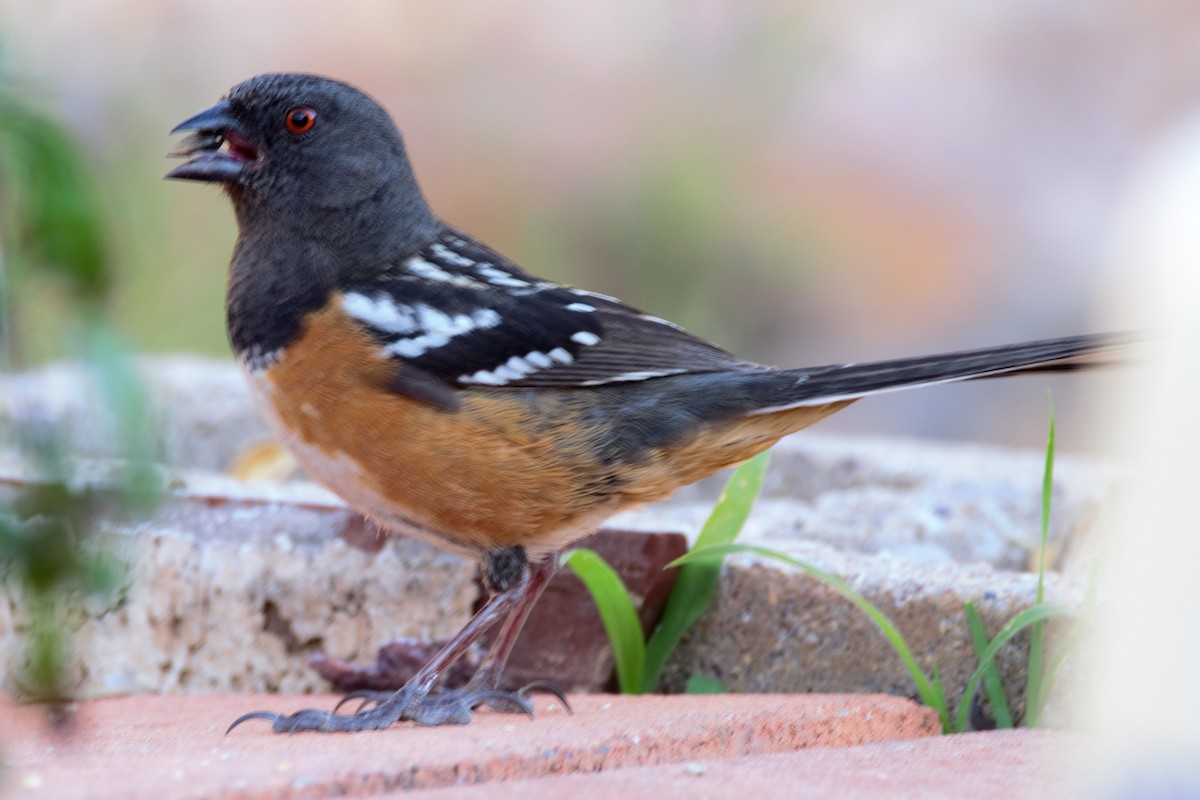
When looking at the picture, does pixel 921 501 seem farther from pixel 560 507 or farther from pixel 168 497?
pixel 168 497

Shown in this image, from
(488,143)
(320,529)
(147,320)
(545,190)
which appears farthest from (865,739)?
(488,143)

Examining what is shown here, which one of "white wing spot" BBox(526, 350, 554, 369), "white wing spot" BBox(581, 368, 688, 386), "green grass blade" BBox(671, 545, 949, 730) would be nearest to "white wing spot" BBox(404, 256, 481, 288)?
"white wing spot" BBox(526, 350, 554, 369)

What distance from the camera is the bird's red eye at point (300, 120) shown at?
337 centimetres

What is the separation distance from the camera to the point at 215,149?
11.2 feet

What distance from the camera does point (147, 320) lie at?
7340mm

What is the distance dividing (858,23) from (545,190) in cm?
292

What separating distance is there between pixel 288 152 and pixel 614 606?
4.46 ft

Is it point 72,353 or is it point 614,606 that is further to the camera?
point 614,606

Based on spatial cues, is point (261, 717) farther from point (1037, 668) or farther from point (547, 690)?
point (1037, 668)

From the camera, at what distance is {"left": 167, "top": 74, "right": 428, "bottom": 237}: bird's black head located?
331 centimetres

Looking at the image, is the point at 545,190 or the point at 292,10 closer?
the point at 545,190

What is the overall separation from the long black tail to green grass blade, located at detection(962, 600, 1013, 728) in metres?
0.50

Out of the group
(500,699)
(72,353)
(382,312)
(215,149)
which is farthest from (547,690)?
(72,353)

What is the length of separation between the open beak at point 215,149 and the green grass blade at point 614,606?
4.13ft
